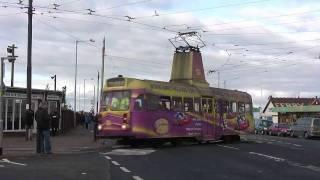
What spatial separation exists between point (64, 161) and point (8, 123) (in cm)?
2203

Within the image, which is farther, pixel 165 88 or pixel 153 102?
pixel 165 88

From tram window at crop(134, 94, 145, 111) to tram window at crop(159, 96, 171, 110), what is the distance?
55.7 inches

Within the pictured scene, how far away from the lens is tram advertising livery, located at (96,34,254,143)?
28.8m

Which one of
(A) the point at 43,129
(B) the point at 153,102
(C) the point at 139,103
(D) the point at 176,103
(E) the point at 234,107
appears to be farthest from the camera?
(E) the point at 234,107

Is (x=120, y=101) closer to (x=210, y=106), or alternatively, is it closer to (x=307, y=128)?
(x=210, y=106)

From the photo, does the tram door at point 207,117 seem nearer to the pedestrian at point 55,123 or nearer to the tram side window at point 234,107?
the tram side window at point 234,107

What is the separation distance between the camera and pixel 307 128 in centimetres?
5459

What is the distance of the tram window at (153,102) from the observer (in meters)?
29.2

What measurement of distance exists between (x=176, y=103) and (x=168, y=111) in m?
0.94

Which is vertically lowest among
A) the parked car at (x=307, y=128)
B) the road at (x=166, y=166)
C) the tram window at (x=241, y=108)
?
the road at (x=166, y=166)

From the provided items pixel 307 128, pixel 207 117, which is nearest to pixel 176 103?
pixel 207 117

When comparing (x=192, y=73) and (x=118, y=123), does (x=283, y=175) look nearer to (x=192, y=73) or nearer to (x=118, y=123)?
(x=118, y=123)

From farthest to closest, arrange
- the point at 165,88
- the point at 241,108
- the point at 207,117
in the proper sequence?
the point at 241,108 → the point at 207,117 → the point at 165,88

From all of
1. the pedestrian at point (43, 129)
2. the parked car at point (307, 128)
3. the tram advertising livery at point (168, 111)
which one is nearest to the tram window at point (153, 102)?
the tram advertising livery at point (168, 111)
